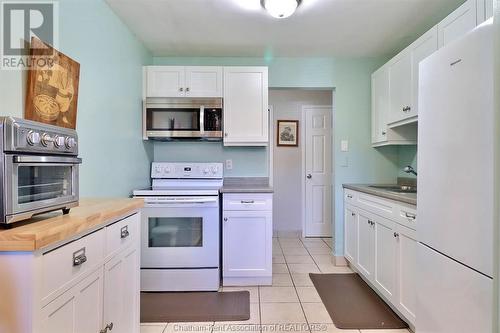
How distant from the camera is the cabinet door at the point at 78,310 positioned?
2.55 feet

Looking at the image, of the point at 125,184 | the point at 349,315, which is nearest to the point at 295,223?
the point at 349,315

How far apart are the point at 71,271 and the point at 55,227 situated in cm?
18

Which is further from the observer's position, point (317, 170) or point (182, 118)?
point (317, 170)

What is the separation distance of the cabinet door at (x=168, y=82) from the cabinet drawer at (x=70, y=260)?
195cm

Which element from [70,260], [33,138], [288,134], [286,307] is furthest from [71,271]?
[288,134]

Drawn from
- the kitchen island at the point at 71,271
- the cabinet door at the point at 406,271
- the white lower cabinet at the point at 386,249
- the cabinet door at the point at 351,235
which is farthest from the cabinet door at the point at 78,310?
the cabinet door at the point at 351,235

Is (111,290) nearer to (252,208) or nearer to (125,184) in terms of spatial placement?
(125,184)

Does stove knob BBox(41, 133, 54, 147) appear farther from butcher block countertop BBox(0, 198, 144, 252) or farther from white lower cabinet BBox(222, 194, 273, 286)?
white lower cabinet BBox(222, 194, 273, 286)

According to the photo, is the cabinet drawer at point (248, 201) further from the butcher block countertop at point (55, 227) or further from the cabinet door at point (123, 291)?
the butcher block countertop at point (55, 227)

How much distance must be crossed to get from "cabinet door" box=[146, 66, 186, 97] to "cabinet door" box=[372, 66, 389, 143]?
195 cm

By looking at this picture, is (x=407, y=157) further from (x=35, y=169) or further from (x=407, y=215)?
(x=35, y=169)

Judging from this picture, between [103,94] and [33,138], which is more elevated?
[103,94]

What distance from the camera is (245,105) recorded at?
9.05 feet

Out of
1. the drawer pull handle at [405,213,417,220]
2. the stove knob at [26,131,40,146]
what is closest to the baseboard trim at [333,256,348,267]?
the drawer pull handle at [405,213,417,220]
